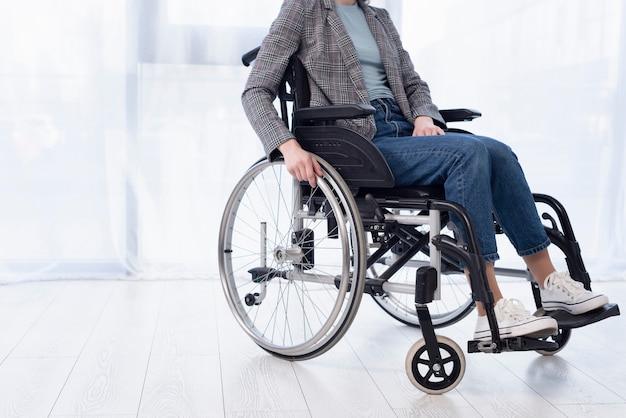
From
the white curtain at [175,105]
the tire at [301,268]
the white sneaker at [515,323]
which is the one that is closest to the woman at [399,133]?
the white sneaker at [515,323]

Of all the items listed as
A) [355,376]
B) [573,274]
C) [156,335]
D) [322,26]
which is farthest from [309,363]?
[322,26]

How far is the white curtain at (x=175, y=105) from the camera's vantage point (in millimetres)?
2807

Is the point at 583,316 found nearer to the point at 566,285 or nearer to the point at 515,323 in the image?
the point at 566,285

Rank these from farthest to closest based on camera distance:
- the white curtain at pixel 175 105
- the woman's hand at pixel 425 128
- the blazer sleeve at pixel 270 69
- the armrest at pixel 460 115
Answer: the white curtain at pixel 175 105 → the armrest at pixel 460 115 → the woman's hand at pixel 425 128 → the blazer sleeve at pixel 270 69

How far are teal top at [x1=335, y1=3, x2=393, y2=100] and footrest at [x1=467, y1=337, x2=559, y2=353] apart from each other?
73 centimetres

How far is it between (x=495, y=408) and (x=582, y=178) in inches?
72.6

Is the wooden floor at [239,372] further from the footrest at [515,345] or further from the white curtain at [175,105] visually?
the white curtain at [175,105]

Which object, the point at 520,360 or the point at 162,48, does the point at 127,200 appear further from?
the point at 520,360

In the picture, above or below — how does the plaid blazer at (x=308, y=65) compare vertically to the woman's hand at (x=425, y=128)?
above

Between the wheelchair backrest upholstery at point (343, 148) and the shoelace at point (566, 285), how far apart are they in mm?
431

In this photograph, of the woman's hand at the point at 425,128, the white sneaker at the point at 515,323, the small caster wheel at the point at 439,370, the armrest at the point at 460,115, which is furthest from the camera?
the armrest at the point at 460,115

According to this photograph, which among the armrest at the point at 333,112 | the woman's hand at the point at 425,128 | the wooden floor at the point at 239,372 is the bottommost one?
the wooden floor at the point at 239,372

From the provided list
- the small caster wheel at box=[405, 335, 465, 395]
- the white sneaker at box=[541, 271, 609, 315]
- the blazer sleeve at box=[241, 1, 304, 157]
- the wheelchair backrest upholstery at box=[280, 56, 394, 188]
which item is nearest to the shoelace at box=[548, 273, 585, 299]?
the white sneaker at box=[541, 271, 609, 315]

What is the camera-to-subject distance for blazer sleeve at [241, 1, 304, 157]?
180cm
